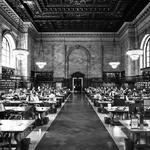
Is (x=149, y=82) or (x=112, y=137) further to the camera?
(x=149, y=82)

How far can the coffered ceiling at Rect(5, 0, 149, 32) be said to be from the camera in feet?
58.2

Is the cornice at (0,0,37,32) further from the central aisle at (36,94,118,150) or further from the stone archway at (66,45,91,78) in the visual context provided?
the central aisle at (36,94,118,150)

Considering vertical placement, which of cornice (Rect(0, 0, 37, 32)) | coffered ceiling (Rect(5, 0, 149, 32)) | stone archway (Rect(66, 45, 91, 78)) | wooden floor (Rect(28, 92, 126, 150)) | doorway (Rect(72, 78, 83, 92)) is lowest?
wooden floor (Rect(28, 92, 126, 150))

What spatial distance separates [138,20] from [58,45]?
1088 centimetres

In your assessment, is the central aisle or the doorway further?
the doorway

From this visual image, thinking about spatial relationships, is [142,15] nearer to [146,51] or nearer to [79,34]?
[146,51]

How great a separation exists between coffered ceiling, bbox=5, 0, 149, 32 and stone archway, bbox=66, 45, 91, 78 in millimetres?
3679

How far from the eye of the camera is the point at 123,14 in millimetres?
20656

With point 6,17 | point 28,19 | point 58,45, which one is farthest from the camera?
point 58,45

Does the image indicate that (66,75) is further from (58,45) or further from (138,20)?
Result: (138,20)

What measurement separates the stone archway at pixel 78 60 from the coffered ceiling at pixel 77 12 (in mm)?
3679

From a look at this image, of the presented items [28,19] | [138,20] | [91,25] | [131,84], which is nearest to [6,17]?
[28,19]

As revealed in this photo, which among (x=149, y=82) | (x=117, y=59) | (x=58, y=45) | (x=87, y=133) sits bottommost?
(x=87, y=133)

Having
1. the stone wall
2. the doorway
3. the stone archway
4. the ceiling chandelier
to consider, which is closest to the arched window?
the ceiling chandelier
